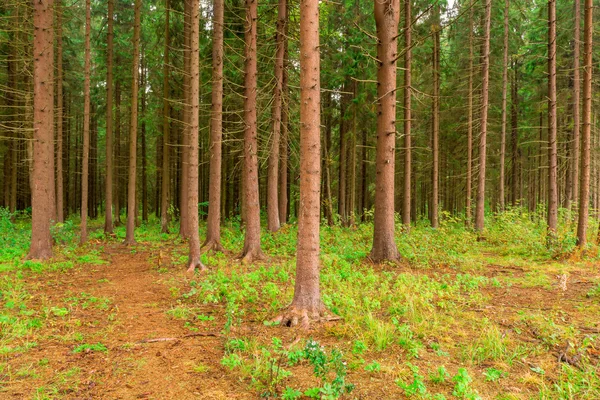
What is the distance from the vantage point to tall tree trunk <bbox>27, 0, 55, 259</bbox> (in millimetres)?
10656

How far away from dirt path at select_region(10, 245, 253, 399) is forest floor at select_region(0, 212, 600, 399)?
0.08 feet

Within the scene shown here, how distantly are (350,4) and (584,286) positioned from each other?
51.1ft

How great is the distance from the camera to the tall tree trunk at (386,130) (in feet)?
33.1

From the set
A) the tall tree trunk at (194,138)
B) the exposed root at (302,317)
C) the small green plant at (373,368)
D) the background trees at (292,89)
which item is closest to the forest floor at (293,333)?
the small green plant at (373,368)

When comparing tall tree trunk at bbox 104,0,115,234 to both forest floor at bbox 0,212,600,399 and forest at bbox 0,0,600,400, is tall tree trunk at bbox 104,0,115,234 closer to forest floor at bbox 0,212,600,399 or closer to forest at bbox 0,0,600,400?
forest at bbox 0,0,600,400

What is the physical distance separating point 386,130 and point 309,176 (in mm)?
5155

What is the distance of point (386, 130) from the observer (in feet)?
33.3

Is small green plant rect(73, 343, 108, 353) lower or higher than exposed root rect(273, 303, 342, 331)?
lower

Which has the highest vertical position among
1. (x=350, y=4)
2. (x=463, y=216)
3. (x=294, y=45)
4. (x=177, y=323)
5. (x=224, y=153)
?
(x=350, y=4)

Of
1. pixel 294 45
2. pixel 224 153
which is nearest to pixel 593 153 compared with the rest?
pixel 294 45

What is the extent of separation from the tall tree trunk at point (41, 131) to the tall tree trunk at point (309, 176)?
8982 mm

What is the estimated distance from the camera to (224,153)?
68.8 ft

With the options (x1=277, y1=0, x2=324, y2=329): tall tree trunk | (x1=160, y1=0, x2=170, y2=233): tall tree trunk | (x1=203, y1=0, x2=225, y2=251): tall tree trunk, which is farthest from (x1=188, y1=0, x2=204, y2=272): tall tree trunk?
(x1=160, y1=0, x2=170, y2=233): tall tree trunk

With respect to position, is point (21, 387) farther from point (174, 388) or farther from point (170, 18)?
point (170, 18)
